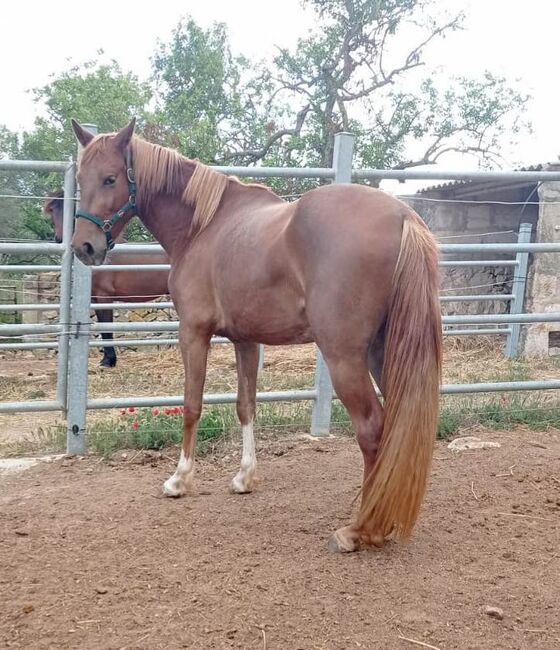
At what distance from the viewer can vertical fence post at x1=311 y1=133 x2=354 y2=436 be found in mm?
3982

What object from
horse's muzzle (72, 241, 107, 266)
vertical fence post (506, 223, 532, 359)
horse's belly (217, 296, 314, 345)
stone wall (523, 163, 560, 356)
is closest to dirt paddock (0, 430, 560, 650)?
horse's belly (217, 296, 314, 345)

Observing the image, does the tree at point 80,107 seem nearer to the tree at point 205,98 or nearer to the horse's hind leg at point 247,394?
the tree at point 205,98

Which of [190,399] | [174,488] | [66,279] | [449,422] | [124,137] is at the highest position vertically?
[124,137]

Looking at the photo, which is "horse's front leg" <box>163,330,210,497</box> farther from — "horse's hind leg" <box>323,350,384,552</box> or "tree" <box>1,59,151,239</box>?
"tree" <box>1,59,151,239</box>

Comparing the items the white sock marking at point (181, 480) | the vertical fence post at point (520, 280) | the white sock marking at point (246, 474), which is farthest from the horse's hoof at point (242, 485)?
the vertical fence post at point (520, 280)

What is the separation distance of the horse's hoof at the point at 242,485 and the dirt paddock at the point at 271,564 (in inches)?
2.2

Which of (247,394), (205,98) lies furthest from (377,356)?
(205,98)

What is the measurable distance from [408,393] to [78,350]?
2.28 meters

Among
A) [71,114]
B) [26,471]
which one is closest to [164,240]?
[26,471]

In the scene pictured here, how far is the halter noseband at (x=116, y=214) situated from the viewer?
3.11 meters

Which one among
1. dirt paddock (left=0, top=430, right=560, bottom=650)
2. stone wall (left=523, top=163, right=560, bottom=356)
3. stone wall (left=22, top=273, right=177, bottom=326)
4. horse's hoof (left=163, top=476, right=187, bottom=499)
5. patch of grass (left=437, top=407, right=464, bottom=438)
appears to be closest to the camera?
dirt paddock (left=0, top=430, right=560, bottom=650)

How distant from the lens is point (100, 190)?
3.13 metres

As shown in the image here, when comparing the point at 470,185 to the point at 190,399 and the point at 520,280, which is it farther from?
the point at 190,399

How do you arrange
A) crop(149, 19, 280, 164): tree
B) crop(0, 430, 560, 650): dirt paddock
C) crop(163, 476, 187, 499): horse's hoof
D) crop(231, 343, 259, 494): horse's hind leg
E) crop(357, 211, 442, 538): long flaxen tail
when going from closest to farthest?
crop(0, 430, 560, 650): dirt paddock, crop(357, 211, 442, 538): long flaxen tail, crop(163, 476, 187, 499): horse's hoof, crop(231, 343, 259, 494): horse's hind leg, crop(149, 19, 280, 164): tree
